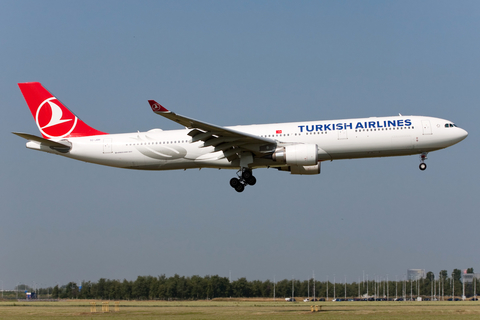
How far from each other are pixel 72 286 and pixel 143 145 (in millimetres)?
48695

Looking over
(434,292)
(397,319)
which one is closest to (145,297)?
(397,319)

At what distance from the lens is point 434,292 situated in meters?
116

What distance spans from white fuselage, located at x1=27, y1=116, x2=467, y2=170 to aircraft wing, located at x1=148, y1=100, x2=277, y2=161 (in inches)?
29.8

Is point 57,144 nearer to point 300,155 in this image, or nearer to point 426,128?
point 300,155

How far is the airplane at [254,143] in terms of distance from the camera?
33.8 meters

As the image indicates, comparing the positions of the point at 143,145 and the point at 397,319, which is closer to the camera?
the point at 397,319

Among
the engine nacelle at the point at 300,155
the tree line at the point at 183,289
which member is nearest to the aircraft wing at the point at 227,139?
the engine nacelle at the point at 300,155

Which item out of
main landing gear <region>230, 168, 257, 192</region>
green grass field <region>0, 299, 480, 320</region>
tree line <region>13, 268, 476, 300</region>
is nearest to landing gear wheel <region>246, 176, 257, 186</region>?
main landing gear <region>230, 168, 257, 192</region>

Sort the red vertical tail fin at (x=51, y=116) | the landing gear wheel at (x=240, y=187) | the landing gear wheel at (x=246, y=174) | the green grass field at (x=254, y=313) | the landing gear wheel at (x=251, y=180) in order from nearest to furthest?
the green grass field at (x=254, y=313), the landing gear wheel at (x=246, y=174), the landing gear wheel at (x=251, y=180), the landing gear wheel at (x=240, y=187), the red vertical tail fin at (x=51, y=116)

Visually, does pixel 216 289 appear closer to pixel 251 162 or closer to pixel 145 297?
pixel 145 297

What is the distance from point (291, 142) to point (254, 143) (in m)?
2.41

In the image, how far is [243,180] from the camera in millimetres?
37000

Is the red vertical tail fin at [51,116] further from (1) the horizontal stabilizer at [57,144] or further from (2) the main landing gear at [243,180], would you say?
(2) the main landing gear at [243,180]

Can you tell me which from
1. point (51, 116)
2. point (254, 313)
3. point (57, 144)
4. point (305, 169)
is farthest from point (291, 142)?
point (51, 116)
